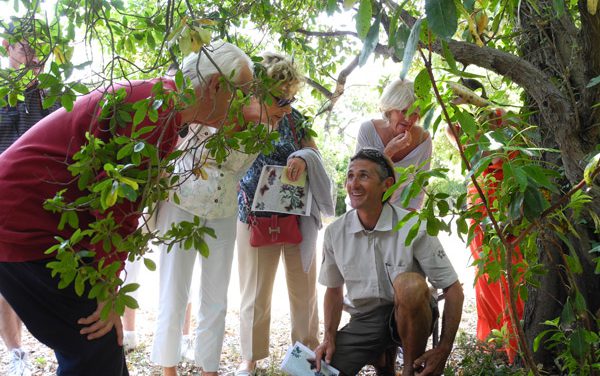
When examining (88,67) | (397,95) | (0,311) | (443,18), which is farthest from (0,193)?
(397,95)

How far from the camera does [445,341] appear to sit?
2766 mm

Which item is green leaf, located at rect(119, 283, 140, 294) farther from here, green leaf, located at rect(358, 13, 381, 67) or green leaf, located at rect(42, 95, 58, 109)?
green leaf, located at rect(358, 13, 381, 67)

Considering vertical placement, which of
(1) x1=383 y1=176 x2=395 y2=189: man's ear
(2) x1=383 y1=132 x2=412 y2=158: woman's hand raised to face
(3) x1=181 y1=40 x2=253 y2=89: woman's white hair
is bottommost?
(1) x1=383 y1=176 x2=395 y2=189: man's ear

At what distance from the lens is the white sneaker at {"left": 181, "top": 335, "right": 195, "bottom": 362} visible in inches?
151

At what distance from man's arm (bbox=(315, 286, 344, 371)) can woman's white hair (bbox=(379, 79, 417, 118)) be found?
118cm

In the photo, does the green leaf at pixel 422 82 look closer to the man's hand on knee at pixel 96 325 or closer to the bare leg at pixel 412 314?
the man's hand on knee at pixel 96 325

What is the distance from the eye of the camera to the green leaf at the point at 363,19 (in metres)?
1.15

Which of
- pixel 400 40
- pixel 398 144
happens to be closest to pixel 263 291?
pixel 398 144

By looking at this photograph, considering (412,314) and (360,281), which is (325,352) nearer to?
(360,281)

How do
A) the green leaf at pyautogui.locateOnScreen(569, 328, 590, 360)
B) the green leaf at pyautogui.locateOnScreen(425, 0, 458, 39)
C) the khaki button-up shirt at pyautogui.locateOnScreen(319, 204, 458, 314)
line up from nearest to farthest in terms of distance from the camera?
the green leaf at pyautogui.locateOnScreen(425, 0, 458, 39)
the green leaf at pyautogui.locateOnScreen(569, 328, 590, 360)
the khaki button-up shirt at pyautogui.locateOnScreen(319, 204, 458, 314)

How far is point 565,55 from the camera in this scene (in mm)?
2355

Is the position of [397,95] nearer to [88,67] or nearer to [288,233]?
[288,233]

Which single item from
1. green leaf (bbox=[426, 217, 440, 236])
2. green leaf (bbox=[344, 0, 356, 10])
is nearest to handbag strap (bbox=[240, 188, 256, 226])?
green leaf (bbox=[426, 217, 440, 236])

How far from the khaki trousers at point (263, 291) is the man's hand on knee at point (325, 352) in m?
0.71
